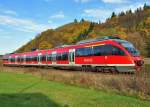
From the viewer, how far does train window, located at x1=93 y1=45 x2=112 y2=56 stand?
29083mm

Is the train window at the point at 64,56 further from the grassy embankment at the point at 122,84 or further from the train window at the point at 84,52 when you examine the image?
the grassy embankment at the point at 122,84

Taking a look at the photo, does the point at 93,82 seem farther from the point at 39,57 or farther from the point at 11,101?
the point at 39,57

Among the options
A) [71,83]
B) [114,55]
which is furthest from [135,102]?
[114,55]

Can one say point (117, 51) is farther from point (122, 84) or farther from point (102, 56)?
point (122, 84)

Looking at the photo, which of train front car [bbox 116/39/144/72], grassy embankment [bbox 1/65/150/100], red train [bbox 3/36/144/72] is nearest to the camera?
grassy embankment [bbox 1/65/150/100]

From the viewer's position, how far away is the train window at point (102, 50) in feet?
95.4

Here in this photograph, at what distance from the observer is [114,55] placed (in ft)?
93.1

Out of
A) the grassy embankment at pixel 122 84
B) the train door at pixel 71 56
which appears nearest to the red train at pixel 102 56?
the train door at pixel 71 56

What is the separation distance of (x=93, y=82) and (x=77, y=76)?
303 cm

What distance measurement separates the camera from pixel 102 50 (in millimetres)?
30000

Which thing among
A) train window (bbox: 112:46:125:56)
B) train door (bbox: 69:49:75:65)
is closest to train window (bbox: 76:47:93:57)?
train door (bbox: 69:49:75:65)

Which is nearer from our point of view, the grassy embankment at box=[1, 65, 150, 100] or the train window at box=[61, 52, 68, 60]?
the grassy embankment at box=[1, 65, 150, 100]

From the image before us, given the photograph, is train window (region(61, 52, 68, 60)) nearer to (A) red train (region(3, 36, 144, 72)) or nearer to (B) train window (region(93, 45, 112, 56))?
(A) red train (region(3, 36, 144, 72))

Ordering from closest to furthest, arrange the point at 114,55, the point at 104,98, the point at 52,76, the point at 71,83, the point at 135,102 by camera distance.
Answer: the point at 135,102
the point at 104,98
the point at 71,83
the point at 52,76
the point at 114,55
